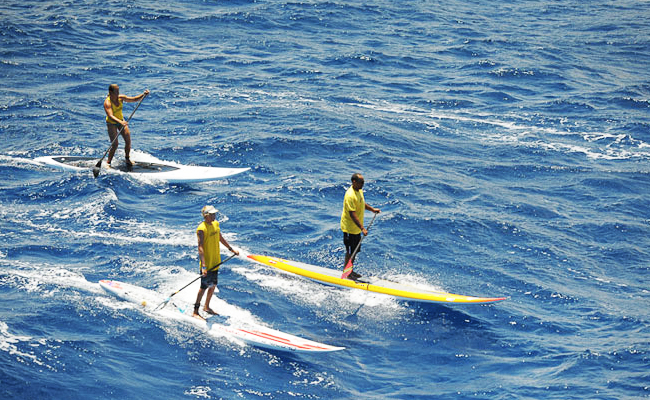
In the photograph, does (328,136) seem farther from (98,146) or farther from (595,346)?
(595,346)

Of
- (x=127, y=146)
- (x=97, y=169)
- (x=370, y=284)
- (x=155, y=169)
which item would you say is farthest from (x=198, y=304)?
(x=127, y=146)

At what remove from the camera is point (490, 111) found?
28.5 m

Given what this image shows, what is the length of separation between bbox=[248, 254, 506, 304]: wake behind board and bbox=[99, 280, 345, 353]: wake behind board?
7.26ft

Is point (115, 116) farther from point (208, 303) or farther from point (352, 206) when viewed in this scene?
point (352, 206)

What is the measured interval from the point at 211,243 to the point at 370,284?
12.2 feet

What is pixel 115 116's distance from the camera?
19.8 metres

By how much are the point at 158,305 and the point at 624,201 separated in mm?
13301

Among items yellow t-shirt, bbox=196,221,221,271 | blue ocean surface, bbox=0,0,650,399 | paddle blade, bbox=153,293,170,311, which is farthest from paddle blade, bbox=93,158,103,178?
yellow t-shirt, bbox=196,221,221,271

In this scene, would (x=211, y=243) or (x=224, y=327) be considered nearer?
(x=211, y=243)

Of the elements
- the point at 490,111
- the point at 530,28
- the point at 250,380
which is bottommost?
the point at 250,380

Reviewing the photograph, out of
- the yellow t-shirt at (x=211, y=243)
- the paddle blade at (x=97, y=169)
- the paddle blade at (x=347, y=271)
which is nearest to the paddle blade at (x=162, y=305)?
the yellow t-shirt at (x=211, y=243)

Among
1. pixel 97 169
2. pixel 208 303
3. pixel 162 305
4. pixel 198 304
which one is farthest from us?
pixel 97 169

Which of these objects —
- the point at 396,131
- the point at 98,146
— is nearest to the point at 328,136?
the point at 396,131

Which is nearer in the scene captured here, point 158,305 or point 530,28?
point 158,305
